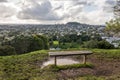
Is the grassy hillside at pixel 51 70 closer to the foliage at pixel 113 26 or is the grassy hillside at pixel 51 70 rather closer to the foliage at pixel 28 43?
the foliage at pixel 113 26

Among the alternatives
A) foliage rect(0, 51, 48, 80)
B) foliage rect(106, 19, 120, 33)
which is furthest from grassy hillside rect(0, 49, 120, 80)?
foliage rect(106, 19, 120, 33)

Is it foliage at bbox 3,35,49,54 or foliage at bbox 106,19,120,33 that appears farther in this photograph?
foliage at bbox 3,35,49,54

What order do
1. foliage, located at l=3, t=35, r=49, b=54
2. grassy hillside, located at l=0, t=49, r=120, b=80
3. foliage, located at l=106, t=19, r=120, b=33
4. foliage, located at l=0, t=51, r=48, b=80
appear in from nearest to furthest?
grassy hillside, located at l=0, t=49, r=120, b=80
foliage, located at l=0, t=51, r=48, b=80
foliage, located at l=106, t=19, r=120, b=33
foliage, located at l=3, t=35, r=49, b=54

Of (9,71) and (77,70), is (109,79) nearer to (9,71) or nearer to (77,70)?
(77,70)

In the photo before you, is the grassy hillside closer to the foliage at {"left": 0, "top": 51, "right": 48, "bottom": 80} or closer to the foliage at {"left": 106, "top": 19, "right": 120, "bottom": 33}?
the foliage at {"left": 0, "top": 51, "right": 48, "bottom": 80}

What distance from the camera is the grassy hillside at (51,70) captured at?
10.4 meters

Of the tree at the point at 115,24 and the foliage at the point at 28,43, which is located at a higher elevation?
the tree at the point at 115,24

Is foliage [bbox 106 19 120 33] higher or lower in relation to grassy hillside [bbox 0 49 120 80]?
higher

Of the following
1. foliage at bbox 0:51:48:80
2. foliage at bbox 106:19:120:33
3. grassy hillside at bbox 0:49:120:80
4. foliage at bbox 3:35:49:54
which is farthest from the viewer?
foliage at bbox 3:35:49:54

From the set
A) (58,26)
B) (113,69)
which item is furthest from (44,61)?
(58,26)

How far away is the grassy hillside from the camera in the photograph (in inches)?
409

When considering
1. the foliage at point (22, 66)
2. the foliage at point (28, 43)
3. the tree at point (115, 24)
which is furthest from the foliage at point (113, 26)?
the foliage at point (28, 43)

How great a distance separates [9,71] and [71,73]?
295 centimetres

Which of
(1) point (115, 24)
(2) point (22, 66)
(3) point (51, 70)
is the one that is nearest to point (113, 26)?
(1) point (115, 24)
